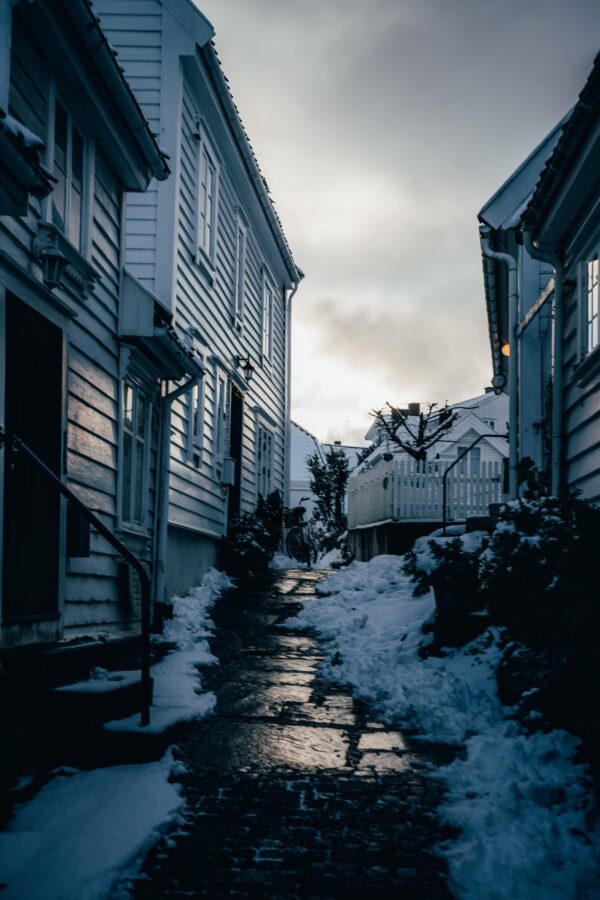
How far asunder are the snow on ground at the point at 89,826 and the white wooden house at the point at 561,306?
4300 millimetres

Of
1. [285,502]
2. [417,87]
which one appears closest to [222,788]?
[417,87]

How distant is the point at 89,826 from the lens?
3744 mm

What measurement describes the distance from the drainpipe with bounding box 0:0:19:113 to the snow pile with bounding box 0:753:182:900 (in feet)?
12.1

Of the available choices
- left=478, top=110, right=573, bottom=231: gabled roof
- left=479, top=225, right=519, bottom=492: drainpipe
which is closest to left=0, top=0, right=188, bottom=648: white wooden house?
left=479, top=225, right=519, bottom=492: drainpipe

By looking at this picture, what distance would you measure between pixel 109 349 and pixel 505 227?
6.89 meters

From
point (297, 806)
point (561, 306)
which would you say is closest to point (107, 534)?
point (297, 806)

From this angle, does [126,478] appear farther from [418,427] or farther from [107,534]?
[418,427]

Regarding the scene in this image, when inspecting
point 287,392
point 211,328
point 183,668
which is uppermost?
point 287,392

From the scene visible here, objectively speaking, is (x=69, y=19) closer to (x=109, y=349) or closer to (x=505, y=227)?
(x=109, y=349)

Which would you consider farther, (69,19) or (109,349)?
(109,349)

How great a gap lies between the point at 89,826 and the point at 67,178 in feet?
15.4

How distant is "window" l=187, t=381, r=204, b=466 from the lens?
11.3 m

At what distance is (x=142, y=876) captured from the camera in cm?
339

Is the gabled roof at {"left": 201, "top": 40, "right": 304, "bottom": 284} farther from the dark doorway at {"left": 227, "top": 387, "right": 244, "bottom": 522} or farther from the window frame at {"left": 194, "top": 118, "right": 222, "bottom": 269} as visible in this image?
the dark doorway at {"left": 227, "top": 387, "right": 244, "bottom": 522}
